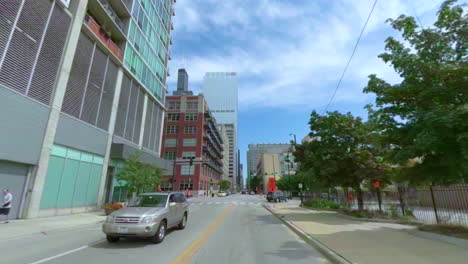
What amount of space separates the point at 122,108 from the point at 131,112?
83.3 inches

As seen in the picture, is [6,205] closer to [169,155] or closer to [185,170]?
[185,170]

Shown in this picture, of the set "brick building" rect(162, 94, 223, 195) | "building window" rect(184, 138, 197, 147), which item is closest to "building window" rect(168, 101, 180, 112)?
"brick building" rect(162, 94, 223, 195)

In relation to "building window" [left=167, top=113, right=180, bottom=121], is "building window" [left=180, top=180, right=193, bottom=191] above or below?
below

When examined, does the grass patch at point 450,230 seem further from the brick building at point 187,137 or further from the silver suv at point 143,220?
the brick building at point 187,137

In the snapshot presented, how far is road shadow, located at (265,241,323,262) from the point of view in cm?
719

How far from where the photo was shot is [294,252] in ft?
25.3

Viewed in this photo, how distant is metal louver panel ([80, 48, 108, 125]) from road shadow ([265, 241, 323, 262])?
19.3 meters

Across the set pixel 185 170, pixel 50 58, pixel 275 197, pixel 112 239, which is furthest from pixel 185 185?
pixel 112 239

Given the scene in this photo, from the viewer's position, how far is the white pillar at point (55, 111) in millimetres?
16000

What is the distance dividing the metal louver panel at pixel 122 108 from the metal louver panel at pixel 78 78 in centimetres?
609

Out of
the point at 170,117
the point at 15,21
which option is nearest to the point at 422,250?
the point at 15,21

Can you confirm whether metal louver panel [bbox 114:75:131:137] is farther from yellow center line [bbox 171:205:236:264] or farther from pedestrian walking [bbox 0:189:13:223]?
yellow center line [bbox 171:205:236:264]

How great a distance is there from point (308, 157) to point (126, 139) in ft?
65.3

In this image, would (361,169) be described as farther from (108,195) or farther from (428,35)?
(108,195)
